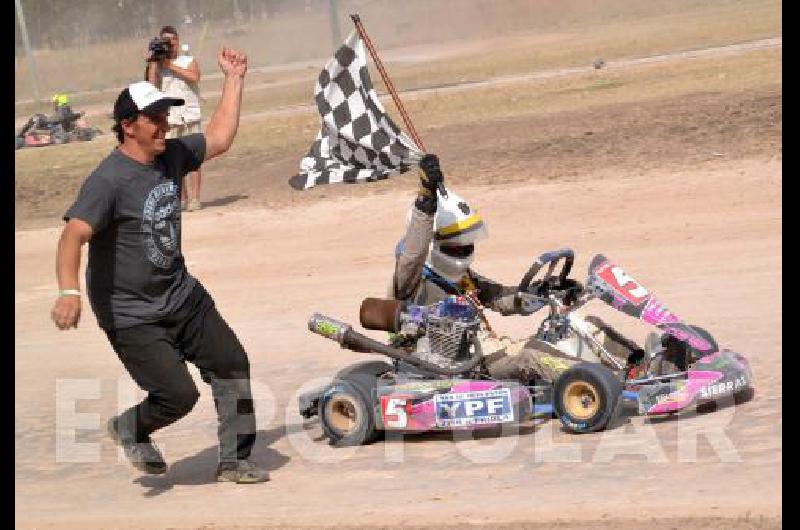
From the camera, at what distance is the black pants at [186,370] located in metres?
6.74

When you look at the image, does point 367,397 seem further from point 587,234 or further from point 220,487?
point 587,234

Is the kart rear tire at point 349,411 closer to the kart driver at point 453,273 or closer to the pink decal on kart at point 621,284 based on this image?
the kart driver at point 453,273

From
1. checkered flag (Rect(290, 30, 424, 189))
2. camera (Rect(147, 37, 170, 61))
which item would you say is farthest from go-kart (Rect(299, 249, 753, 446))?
camera (Rect(147, 37, 170, 61))

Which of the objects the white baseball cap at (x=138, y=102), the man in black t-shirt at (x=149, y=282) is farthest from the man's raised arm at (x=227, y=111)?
the white baseball cap at (x=138, y=102)

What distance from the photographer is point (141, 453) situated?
22.9 ft


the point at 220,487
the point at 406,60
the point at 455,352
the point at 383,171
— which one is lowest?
the point at 220,487

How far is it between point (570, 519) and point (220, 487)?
207cm

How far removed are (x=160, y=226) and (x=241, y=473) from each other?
1.35 m

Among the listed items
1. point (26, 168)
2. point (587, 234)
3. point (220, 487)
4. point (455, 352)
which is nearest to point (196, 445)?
point (220, 487)

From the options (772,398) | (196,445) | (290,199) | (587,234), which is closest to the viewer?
(772,398)

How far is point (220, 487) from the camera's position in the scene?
7.11 metres

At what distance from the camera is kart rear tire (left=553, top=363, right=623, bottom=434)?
692 centimetres

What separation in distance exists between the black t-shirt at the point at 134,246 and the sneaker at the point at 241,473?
2.96 ft

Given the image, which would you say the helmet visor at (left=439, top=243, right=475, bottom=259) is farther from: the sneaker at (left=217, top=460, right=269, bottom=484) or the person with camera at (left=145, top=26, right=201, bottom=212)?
the person with camera at (left=145, top=26, right=201, bottom=212)
